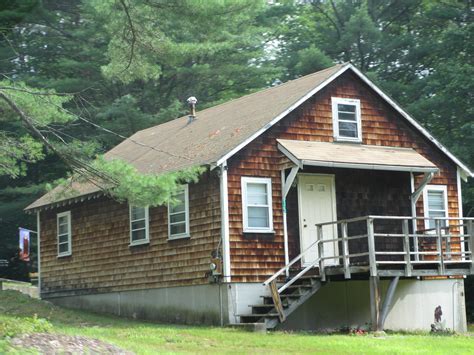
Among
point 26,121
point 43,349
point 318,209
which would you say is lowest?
point 43,349

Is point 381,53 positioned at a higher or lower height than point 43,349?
higher

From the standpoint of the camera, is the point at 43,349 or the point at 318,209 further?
the point at 318,209

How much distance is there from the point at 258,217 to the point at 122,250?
506 centimetres

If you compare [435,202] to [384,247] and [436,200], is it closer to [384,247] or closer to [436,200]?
[436,200]

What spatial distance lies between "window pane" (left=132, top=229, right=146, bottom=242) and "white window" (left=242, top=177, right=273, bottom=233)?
3.82 meters

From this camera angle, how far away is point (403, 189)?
24.4 metres

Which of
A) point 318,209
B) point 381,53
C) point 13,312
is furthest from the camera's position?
point 381,53

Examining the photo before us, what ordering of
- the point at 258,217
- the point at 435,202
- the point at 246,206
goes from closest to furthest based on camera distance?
the point at 246,206, the point at 258,217, the point at 435,202

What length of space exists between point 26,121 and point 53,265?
11.2 meters

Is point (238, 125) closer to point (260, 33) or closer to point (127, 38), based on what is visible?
point (127, 38)

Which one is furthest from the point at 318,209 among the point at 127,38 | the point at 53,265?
the point at 53,265

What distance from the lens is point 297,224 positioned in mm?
22578

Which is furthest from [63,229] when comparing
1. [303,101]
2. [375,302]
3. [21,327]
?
[21,327]

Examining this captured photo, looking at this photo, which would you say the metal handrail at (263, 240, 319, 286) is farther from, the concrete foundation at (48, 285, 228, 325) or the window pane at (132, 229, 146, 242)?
the window pane at (132, 229, 146, 242)
